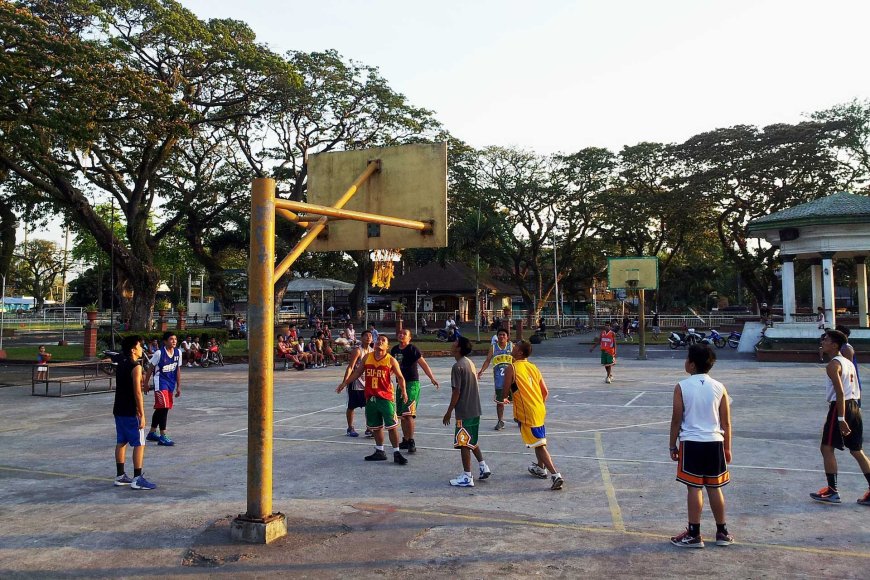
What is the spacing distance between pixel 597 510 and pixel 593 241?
49828mm

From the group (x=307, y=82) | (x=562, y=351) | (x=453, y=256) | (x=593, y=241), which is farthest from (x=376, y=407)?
(x=593, y=241)

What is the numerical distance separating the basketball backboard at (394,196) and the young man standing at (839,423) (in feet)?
14.6

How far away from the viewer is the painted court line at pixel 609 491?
20.3ft

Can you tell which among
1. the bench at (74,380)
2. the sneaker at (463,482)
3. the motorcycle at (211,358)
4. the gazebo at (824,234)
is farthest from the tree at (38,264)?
the sneaker at (463,482)

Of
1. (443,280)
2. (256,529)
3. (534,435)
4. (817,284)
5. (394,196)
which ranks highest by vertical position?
(443,280)

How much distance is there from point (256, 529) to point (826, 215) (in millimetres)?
29282

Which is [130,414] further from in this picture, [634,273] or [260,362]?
[634,273]

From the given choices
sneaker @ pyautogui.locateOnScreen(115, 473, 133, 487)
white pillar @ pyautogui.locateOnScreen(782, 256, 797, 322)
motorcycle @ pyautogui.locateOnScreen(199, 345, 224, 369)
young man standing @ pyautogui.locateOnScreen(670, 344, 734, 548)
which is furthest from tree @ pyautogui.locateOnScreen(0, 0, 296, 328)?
white pillar @ pyautogui.locateOnScreen(782, 256, 797, 322)

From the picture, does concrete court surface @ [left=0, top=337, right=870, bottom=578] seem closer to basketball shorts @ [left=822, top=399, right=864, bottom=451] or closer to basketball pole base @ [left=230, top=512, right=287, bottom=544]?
basketball pole base @ [left=230, top=512, right=287, bottom=544]

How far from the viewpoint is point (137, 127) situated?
78.7 ft

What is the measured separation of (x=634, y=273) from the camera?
106 ft

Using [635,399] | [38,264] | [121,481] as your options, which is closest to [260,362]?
[121,481]

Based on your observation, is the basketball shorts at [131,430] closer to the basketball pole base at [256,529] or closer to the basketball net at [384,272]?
the basketball pole base at [256,529]

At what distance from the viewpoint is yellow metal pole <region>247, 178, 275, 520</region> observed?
5.64m
